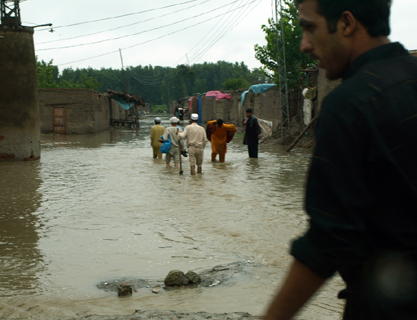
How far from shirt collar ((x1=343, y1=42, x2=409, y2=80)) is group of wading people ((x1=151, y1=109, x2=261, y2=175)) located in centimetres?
1099

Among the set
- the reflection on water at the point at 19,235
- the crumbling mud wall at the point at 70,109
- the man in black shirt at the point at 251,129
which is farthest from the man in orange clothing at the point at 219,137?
the crumbling mud wall at the point at 70,109

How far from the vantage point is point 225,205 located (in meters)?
8.31

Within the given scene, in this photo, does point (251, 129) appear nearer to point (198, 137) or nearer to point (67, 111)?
point (198, 137)

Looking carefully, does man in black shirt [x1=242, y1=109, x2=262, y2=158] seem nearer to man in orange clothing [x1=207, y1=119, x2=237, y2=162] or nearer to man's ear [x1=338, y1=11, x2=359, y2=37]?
man in orange clothing [x1=207, y1=119, x2=237, y2=162]

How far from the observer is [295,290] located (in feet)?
3.79

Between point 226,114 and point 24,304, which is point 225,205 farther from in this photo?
point 226,114

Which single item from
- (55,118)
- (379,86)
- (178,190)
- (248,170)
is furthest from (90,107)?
(379,86)

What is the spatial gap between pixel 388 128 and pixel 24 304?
3.64m

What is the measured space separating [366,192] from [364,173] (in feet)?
0.14

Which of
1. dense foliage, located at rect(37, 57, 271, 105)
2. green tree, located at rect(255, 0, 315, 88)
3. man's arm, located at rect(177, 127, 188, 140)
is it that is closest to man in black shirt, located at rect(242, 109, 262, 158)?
man's arm, located at rect(177, 127, 188, 140)

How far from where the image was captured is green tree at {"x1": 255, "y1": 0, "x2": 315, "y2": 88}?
29078mm

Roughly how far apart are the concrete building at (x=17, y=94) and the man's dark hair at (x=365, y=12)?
47.2 feet

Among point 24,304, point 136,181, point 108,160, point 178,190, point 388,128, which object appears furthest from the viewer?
point 108,160

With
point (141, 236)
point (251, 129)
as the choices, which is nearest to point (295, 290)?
point (141, 236)
